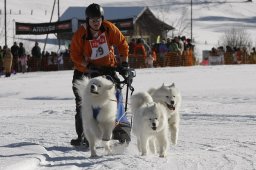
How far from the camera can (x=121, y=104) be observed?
7.31 metres

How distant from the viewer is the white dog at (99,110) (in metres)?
6.80

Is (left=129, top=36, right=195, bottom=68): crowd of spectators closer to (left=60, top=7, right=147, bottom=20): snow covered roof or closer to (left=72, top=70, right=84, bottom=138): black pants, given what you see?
(left=72, top=70, right=84, bottom=138): black pants

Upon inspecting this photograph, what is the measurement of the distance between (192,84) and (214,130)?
11283 mm

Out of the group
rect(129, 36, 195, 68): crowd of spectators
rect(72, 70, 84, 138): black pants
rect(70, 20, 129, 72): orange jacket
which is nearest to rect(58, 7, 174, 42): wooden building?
rect(129, 36, 195, 68): crowd of spectators

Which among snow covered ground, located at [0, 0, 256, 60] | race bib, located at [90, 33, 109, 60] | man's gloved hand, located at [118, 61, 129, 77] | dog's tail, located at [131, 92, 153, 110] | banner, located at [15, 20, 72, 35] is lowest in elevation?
dog's tail, located at [131, 92, 153, 110]

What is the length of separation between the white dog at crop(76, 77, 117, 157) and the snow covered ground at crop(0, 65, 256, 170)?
0.28 meters

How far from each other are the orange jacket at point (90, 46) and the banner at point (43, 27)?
24.7 metres

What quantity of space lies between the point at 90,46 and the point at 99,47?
111 millimetres

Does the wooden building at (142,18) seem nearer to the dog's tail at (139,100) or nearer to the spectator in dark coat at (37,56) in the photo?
the spectator in dark coat at (37,56)

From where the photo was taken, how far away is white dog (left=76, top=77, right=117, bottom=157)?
6805 millimetres

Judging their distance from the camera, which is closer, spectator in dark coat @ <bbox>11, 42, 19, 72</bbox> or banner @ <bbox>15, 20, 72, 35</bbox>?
spectator in dark coat @ <bbox>11, 42, 19, 72</bbox>

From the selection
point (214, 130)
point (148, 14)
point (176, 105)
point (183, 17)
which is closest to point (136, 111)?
point (176, 105)

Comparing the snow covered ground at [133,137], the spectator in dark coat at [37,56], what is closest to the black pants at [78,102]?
the snow covered ground at [133,137]

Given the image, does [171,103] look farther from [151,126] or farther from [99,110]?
[99,110]
